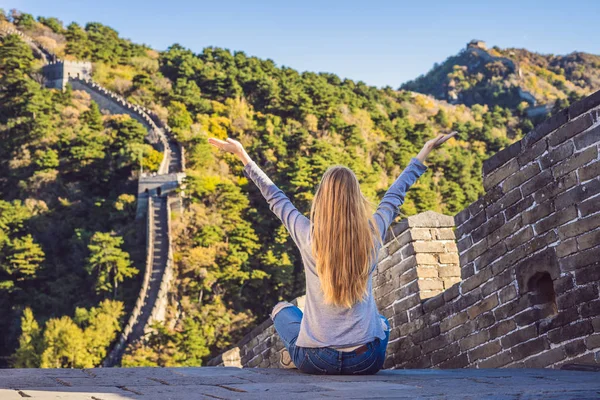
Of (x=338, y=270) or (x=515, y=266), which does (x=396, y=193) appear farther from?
(x=515, y=266)

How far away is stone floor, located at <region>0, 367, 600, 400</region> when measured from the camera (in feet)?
8.13

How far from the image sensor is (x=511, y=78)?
99500 millimetres

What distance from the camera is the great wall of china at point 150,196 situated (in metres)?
40.0

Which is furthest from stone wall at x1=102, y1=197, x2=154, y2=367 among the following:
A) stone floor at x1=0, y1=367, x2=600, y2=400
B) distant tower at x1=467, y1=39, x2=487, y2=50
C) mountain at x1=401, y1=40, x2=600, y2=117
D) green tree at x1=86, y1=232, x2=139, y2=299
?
distant tower at x1=467, y1=39, x2=487, y2=50

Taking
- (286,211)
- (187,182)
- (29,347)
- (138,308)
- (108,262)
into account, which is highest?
(187,182)

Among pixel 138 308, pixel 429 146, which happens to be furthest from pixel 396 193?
pixel 138 308

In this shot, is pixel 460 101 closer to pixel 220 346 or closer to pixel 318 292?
pixel 220 346

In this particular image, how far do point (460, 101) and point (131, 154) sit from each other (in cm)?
6016

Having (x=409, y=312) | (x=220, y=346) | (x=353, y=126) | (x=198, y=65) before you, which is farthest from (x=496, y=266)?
(x=198, y=65)

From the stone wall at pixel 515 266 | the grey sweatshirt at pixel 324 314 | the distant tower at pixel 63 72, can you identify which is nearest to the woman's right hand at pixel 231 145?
the grey sweatshirt at pixel 324 314

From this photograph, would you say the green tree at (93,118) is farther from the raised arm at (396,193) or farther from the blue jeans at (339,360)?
the blue jeans at (339,360)

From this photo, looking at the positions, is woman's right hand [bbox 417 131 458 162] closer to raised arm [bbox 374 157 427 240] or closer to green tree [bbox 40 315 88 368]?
raised arm [bbox 374 157 427 240]

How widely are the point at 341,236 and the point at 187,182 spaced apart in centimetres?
4335

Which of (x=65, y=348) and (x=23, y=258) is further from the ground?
(x=23, y=258)
